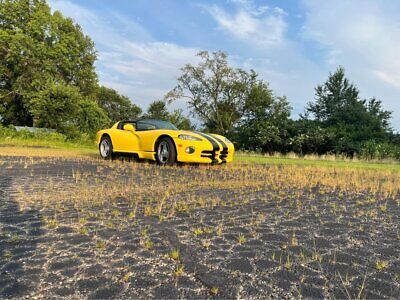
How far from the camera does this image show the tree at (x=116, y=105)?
5047 centimetres

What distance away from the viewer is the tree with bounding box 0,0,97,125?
28.4 metres

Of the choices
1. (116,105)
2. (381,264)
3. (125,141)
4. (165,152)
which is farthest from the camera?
(116,105)

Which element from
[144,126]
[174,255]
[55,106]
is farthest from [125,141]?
[55,106]

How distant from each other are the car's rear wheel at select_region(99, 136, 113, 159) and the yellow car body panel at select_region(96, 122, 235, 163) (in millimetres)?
205

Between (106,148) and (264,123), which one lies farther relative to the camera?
(264,123)

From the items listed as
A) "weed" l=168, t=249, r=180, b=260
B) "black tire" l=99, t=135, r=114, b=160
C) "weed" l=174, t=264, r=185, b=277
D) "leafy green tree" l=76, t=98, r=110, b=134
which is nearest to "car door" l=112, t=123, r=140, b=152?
"black tire" l=99, t=135, r=114, b=160

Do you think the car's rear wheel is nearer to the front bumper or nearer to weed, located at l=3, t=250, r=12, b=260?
the front bumper

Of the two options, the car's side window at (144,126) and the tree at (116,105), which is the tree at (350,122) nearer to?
the car's side window at (144,126)

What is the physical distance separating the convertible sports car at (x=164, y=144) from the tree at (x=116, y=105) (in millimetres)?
41064

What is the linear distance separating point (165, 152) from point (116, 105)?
44.9 metres

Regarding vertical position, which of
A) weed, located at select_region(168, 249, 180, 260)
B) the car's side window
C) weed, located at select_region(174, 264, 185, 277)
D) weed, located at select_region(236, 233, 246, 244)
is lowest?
weed, located at select_region(174, 264, 185, 277)

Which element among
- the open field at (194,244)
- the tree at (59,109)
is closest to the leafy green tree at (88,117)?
the tree at (59,109)

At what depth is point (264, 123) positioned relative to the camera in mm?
27328

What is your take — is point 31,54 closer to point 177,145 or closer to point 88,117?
point 88,117
